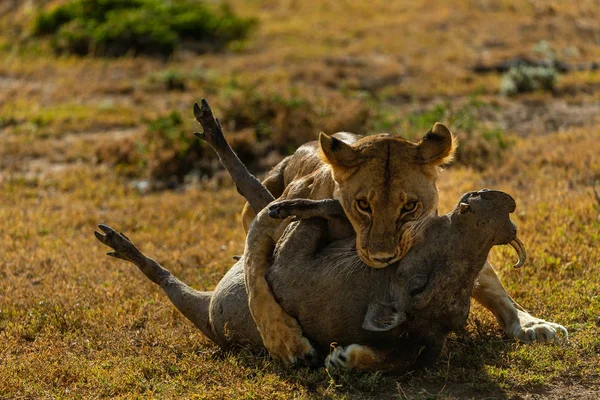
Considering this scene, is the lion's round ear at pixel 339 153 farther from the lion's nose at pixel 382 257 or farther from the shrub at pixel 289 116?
the shrub at pixel 289 116

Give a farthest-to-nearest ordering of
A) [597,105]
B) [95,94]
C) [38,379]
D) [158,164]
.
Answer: [95,94] < [597,105] < [158,164] < [38,379]

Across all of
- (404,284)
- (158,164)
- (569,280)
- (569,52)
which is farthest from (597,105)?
(404,284)

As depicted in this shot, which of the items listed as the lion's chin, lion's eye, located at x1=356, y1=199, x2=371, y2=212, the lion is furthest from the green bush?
the lion's chin

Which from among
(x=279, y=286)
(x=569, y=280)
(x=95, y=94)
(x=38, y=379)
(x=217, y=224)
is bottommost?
(x=95, y=94)

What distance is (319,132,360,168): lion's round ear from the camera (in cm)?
559

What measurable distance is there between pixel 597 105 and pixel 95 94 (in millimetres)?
8439

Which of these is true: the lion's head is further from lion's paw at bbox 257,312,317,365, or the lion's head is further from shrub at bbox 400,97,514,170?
shrub at bbox 400,97,514,170

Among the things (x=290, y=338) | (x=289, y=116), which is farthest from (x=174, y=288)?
(x=289, y=116)

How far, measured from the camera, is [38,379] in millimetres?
5848

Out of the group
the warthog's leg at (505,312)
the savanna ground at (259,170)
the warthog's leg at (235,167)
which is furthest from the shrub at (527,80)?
the warthog's leg at (505,312)

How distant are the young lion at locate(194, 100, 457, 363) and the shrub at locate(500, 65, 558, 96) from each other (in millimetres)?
9869

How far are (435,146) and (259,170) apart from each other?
660 cm

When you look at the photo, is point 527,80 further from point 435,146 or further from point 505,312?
point 435,146

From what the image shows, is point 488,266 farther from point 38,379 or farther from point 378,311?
point 38,379
